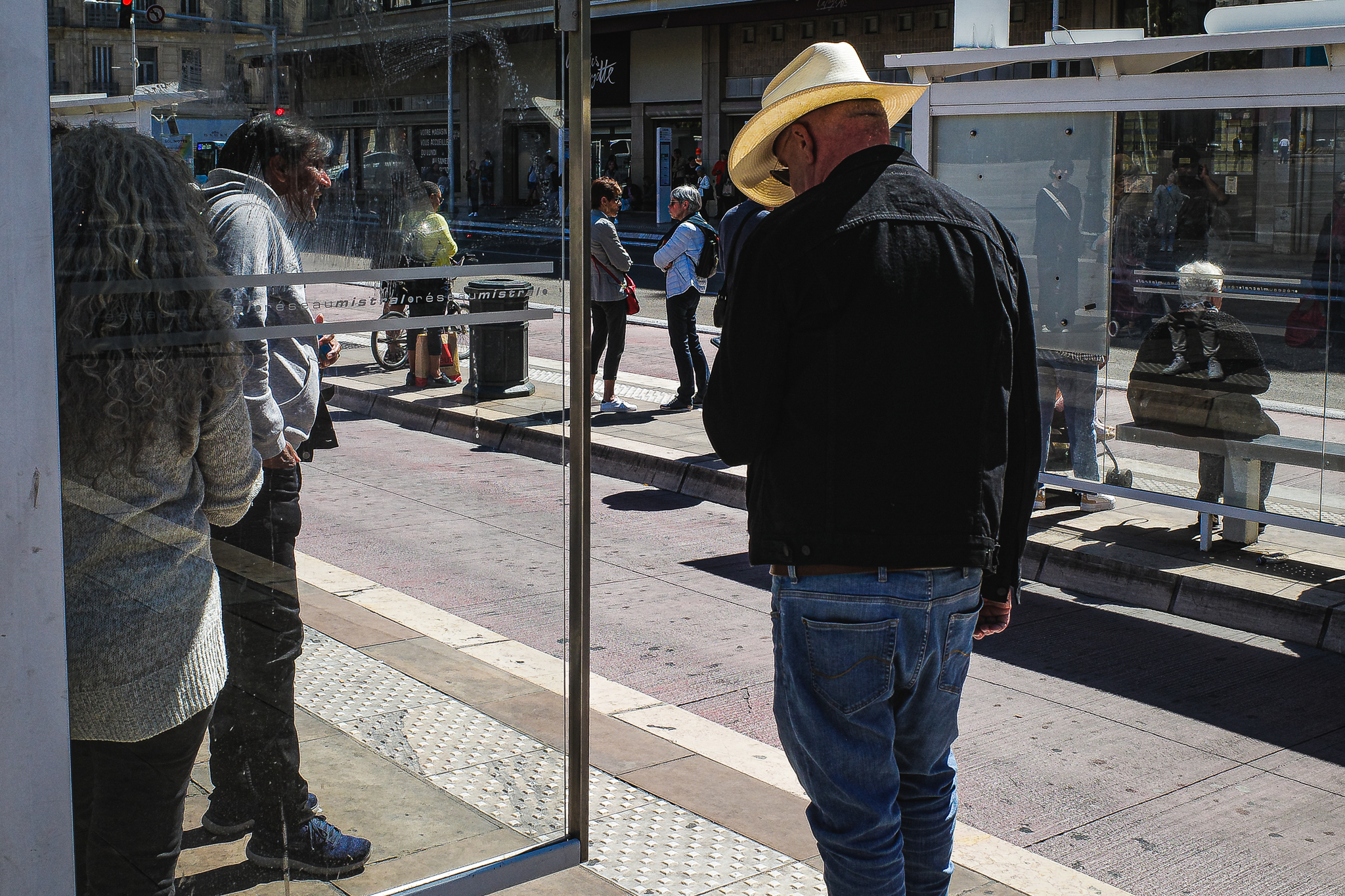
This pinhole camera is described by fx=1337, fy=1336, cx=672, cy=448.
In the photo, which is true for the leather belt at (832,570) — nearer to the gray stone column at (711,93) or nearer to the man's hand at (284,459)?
the man's hand at (284,459)

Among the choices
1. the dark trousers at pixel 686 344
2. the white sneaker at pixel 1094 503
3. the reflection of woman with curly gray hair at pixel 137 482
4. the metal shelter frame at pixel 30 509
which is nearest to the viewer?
the metal shelter frame at pixel 30 509

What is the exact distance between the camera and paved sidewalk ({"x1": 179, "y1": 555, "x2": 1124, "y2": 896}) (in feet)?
8.64

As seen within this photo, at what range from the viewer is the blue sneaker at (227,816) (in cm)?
254

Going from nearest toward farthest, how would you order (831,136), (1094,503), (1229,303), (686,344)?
(831,136) → (1229,303) → (1094,503) → (686,344)

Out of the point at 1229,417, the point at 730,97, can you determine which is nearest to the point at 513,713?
the point at 1229,417

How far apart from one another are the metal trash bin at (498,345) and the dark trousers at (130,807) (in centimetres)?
88

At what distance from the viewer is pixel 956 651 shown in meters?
2.59

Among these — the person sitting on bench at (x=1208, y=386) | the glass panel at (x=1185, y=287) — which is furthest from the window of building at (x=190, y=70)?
the person sitting on bench at (x=1208, y=386)

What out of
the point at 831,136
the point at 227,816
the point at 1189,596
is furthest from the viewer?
the point at 1189,596

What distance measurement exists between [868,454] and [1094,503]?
5541mm

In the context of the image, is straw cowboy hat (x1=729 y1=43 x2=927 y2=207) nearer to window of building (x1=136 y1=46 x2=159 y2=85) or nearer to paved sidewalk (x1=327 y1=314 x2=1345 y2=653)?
paved sidewalk (x1=327 y1=314 x2=1345 y2=653)

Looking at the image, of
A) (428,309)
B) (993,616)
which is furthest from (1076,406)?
(428,309)

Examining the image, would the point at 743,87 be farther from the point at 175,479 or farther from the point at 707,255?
the point at 175,479

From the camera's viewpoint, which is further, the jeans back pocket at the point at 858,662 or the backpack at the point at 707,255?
the backpack at the point at 707,255
